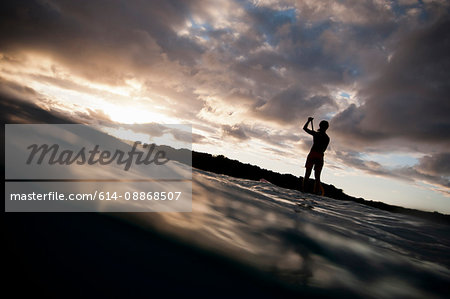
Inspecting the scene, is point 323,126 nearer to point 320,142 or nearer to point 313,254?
point 320,142

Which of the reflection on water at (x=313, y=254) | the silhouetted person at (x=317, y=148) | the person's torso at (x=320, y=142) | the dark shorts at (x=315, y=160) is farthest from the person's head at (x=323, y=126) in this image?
the reflection on water at (x=313, y=254)

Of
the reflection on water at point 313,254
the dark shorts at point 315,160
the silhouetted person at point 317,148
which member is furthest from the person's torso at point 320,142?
the reflection on water at point 313,254

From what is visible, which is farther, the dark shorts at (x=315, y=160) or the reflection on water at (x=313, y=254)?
the dark shorts at (x=315, y=160)

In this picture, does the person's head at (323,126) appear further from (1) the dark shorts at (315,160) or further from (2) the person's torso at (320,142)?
(1) the dark shorts at (315,160)

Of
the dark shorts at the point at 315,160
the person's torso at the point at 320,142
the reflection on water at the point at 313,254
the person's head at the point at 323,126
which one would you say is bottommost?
the reflection on water at the point at 313,254

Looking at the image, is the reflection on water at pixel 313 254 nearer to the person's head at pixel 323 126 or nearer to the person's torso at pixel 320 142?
the person's torso at pixel 320 142

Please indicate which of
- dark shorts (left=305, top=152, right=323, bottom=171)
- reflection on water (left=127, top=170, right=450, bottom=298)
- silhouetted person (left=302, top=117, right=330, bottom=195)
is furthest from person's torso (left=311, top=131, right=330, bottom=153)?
reflection on water (left=127, top=170, right=450, bottom=298)

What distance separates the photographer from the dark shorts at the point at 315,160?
8570mm

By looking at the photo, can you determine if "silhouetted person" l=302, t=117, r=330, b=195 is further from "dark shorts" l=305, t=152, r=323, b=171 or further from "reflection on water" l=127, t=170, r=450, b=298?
"reflection on water" l=127, t=170, r=450, b=298

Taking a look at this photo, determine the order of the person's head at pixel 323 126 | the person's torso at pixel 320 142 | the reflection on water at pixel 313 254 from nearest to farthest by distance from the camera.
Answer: the reflection on water at pixel 313 254, the person's torso at pixel 320 142, the person's head at pixel 323 126

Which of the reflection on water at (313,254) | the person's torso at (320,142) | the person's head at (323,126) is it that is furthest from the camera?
the person's head at (323,126)

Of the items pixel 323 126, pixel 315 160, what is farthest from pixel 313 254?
pixel 323 126

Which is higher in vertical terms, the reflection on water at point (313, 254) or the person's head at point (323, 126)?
the person's head at point (323, 126)

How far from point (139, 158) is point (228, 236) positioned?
3.55 meters
